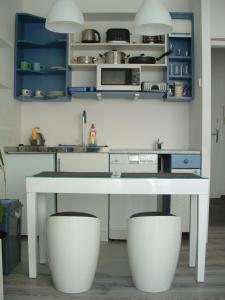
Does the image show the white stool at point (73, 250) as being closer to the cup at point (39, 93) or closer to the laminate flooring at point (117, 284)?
the laminate flooring at point (117, 284)

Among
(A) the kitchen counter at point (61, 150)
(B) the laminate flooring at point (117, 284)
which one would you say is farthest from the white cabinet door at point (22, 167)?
(B) the laminate flooring at point (117, 284)

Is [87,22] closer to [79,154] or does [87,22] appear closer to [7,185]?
[79,154]

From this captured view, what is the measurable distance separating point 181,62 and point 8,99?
2045 millimetres

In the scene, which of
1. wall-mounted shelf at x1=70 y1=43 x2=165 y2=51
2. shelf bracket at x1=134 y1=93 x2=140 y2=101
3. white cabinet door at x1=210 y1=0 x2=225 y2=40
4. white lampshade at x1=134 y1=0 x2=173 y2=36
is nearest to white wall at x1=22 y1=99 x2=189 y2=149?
shelf bracket at x1=134 y1=93 x2=140 y2=101

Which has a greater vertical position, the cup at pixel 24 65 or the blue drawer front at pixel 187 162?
the cup at pixel 24 65

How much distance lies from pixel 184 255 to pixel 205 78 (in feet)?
5.89

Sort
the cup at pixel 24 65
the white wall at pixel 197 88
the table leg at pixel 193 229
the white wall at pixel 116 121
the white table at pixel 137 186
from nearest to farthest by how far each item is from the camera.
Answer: the white table at pixel 137 186, the table leg at pixel 193 229, the white wall at pixel 197 88, the cup at pixel 24 65, the white wall at pixel 116 121

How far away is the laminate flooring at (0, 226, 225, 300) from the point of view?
93.4 inches

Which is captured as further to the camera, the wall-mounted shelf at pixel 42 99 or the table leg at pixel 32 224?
the wall-mounted shelf at pixel 42 99

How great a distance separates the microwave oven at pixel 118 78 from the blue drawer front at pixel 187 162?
3.00ft

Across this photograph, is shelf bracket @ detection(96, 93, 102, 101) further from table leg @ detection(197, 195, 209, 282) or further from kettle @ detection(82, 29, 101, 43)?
table leg @ detection(197, 195, 209, 282)

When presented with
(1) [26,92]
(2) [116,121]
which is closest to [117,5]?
(2) [116,121]

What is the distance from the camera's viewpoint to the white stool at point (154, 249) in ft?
7.79

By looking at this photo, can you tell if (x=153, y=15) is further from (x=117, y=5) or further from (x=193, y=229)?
(x=117, y=5)
